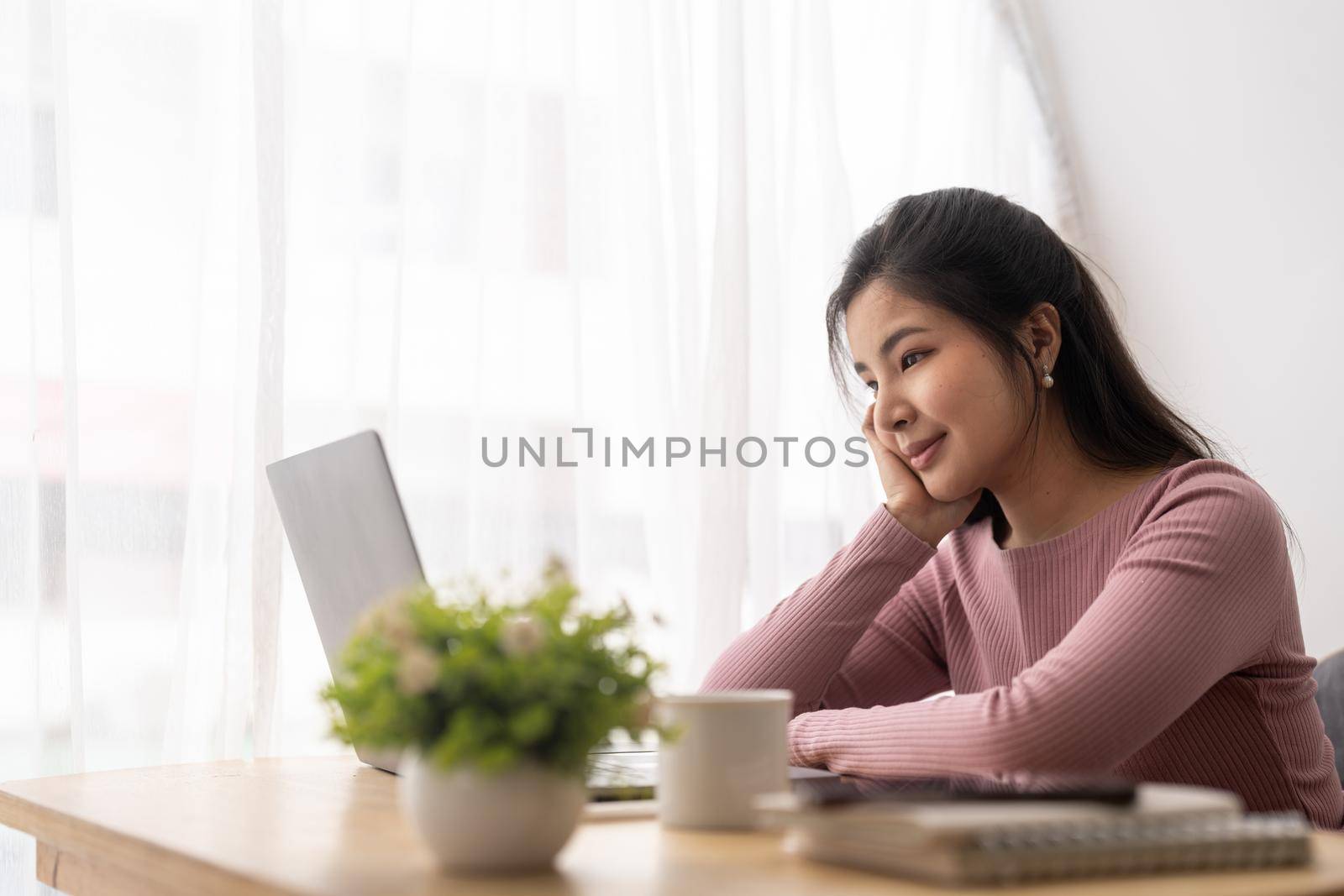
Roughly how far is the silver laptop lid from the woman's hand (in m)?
0.64

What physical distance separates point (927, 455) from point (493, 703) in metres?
0.87

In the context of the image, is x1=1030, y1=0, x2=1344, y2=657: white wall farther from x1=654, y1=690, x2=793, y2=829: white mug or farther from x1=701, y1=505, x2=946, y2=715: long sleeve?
x1=654, y1=690, x2=793, y2=829: white mug

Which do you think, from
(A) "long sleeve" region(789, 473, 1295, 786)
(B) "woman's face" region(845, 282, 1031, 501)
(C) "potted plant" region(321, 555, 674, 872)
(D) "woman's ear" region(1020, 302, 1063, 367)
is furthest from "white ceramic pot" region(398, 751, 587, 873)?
(D) "woman's ear" region(1020, 302, 1063, 367)

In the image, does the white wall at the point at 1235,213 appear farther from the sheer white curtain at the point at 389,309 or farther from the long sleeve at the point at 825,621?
the long sleeve at the point at 825,621

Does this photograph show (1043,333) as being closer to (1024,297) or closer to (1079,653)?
(1024,297)

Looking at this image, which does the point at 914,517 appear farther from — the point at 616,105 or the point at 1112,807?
the point at 616,105

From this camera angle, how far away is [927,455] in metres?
1.39

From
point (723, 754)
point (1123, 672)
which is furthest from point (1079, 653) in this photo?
point (723, 754)

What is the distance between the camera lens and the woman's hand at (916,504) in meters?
1.42

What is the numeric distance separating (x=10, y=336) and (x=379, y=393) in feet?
1.67

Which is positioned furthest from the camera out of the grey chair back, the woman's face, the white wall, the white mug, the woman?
the white wall

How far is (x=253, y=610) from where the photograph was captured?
1684 millimetres

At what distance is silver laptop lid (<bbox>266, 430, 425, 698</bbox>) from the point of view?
3.17 feet

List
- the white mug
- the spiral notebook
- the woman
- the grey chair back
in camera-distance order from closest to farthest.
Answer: the spiral notebook, the white mug, the woman, the grey chair back
